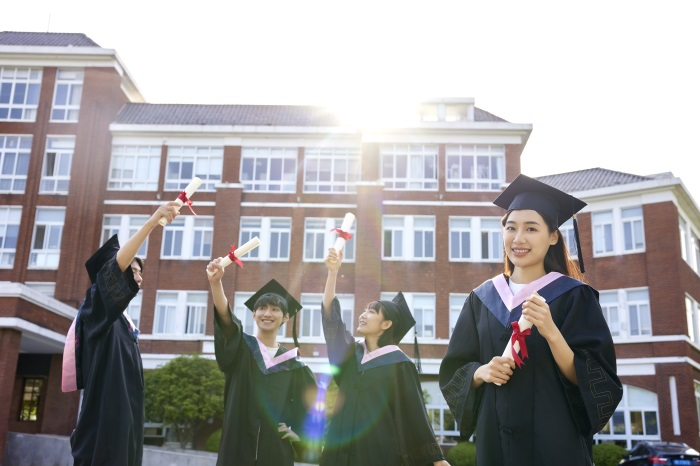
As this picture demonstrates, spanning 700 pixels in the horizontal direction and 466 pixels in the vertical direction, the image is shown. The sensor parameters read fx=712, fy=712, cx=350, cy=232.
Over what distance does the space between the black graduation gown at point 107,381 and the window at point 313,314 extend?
73.5ft

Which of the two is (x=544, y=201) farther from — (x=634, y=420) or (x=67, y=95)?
(x=67, y=95)

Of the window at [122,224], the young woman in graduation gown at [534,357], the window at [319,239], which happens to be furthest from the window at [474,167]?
the young woman in graduation gown at [534,357]

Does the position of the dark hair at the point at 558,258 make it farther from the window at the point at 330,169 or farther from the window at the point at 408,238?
the window at the point at 330,169

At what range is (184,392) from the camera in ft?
74.3

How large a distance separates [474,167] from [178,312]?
13043mm

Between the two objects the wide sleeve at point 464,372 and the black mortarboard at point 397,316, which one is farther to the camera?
the black mortarboard at point 397,316

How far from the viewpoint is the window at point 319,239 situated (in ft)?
92.4

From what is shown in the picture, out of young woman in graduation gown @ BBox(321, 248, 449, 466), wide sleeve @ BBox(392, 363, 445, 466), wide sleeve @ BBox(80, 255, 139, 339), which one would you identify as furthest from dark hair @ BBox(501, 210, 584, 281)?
wide sleeve @ BBox(80, 255, 139, 339)

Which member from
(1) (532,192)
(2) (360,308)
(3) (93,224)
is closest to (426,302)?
(2) (360,308)

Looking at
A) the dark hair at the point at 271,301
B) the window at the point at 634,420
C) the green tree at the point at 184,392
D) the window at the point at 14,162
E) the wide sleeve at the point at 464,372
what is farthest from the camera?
the window at the point at 14,162

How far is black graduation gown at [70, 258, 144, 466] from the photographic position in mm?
4766

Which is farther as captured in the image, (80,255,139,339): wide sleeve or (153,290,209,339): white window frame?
(153,290,209,339): white window frame

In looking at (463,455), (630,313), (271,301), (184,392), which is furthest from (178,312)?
(271,301)

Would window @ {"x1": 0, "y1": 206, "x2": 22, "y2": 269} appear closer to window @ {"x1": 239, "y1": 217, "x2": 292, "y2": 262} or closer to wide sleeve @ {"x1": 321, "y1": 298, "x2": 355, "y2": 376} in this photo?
window @ {"x1": 239, "y1": 217, "x2": 292, "y2": 262}
